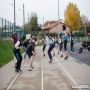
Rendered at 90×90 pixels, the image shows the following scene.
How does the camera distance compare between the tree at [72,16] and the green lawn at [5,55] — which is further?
the tree at [72,16]

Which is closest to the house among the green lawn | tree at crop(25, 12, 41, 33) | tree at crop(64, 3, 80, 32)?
tree at crop(64, 3, 80, 32)

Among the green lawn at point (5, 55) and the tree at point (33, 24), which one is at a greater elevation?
the tree at point (33, 24)

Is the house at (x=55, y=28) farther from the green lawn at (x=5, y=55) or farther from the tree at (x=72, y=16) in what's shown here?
the green lawn at (x=5, y=55)

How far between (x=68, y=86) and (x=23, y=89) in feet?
5.30

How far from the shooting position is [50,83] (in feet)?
45.7

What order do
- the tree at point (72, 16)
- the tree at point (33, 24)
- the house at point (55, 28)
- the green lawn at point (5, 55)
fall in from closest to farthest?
the green lawn at point (5, 55)
the house at point (55, 28)
the tree at point (72, 16)
the tree at point (33, 24)

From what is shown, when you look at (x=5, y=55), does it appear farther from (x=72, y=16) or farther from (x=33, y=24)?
(x=33, y=24)

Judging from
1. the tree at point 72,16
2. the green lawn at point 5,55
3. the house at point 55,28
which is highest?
the tree at point 72,16

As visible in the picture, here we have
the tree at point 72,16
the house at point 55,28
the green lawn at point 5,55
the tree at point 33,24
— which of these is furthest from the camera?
the tree at point 33,24

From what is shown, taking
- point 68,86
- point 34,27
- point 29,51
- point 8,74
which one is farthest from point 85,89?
point 34,27

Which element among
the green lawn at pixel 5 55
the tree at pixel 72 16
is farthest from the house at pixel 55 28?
the green lawn at pixel 5 55

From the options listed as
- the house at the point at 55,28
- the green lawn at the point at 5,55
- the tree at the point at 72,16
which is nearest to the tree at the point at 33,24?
the house at the point at 55,28

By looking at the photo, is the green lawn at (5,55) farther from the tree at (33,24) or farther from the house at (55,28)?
the tree at (33,24)

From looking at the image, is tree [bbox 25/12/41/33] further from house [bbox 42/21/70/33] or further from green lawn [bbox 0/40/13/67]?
green lawn [bbox 0/40/13/67]
